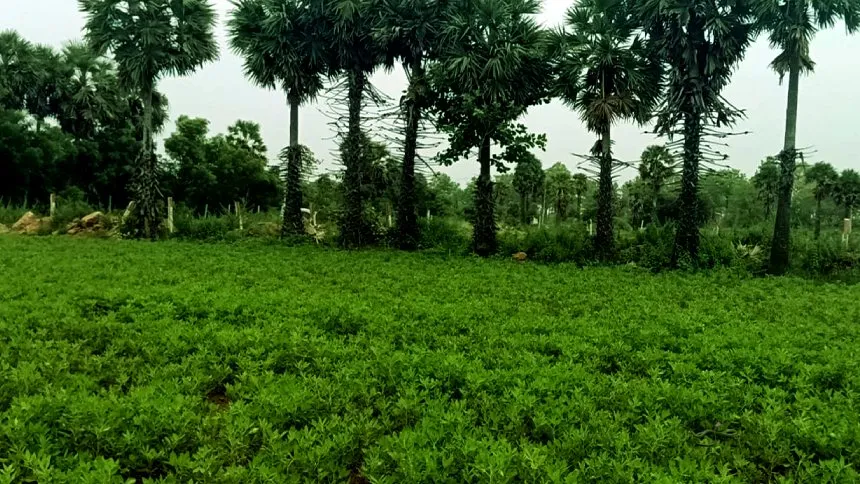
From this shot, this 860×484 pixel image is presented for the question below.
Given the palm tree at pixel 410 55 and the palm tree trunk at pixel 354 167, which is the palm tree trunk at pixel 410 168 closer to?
the palm tree at pixel 410 55

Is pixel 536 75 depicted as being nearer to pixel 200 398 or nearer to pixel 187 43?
pixel 187 43

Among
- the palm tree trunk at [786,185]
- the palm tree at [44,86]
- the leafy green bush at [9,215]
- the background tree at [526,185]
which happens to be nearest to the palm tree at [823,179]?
the background tree at [526,185]

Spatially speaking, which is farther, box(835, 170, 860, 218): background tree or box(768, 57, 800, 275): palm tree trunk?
box(835, 170, 860, 218): background tree

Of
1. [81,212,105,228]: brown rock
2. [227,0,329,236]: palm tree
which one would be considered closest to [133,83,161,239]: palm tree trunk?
[81,212,105,228]: brown rock

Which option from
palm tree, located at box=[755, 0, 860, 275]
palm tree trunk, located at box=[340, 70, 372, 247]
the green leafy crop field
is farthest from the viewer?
palm tree trunk, located at box=[340, 70, 372, 247]

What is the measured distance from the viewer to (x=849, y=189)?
36.8 m

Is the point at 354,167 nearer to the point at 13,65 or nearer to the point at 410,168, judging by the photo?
the point at 410,168

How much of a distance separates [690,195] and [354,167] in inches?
378

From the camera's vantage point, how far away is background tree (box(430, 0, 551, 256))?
15.2 meters

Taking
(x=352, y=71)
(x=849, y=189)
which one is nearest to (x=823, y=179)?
(x=849, y=189)

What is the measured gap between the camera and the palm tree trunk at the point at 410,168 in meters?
16.2

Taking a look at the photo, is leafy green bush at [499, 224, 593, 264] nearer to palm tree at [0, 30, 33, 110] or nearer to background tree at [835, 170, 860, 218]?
palm tree at [0, 30, 33, 110]

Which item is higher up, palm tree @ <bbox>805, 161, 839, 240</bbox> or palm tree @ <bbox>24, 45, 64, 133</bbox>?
palm tree @ <bbox>24, 45, 64, 133</bbox>

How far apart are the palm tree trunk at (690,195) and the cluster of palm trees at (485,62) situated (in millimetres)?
36
